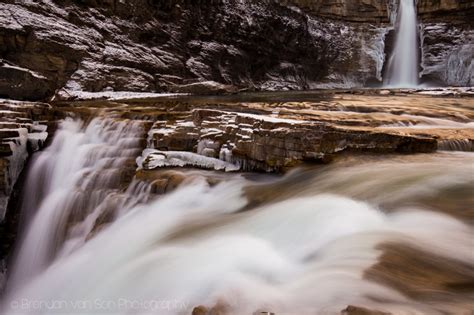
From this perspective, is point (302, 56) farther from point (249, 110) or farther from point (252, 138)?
point (252, 138)

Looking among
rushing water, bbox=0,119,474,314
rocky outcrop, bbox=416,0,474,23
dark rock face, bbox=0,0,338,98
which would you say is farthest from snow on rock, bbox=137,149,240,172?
rocky outcrop, bbox=416,0,474,23

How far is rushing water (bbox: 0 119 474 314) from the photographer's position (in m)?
2.70

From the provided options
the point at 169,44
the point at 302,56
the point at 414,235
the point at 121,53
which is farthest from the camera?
the point at 302,56

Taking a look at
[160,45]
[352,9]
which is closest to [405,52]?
[352,9]

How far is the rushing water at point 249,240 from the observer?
106 inches

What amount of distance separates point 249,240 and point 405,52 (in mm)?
29293

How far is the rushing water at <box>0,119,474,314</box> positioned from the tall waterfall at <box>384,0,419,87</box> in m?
23.8

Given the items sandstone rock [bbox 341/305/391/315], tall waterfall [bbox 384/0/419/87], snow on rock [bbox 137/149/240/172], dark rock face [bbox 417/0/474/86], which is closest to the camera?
sandstone rock [bbox 341/305/391/315]

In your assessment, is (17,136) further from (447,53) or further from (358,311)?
(447,53)

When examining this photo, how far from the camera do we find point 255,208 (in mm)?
4824

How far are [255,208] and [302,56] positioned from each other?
24899 mm

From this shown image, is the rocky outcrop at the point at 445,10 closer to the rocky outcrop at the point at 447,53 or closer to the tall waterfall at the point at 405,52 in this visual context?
the rocky outcrop at the point at 447,53

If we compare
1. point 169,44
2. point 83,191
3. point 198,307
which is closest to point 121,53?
point 169,44

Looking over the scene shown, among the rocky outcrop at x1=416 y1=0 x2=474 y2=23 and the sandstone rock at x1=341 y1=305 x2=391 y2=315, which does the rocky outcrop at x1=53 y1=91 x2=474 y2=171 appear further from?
the rocky outcrop at x1=416 y1=0 x2=474 y2=23
